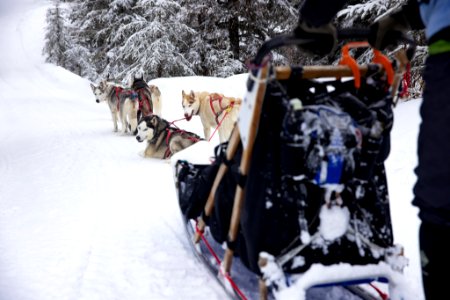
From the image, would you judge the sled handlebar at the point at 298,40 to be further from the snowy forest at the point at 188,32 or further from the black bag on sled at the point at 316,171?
the snowy forest at the point at 188,32

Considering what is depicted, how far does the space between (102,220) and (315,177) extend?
2.42m

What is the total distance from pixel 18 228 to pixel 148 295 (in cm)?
168

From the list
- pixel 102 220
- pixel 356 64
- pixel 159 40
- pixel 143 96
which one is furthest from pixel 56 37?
pixel 356 64

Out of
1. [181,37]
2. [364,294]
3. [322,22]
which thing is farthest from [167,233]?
[181,37]

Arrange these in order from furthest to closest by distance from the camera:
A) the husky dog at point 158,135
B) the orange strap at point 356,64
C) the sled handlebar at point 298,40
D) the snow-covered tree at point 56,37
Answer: the snow-covered tree at point 56,37 < the husky dog at point 158,135 < the orange strap at point 356,64 < the sled handlebar at point 298,40

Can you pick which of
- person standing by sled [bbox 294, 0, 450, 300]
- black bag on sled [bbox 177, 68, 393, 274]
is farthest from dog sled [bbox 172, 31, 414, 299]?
person standing by sled [bbox 294, 0, 450, 300]

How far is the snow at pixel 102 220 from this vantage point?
7.66 ft

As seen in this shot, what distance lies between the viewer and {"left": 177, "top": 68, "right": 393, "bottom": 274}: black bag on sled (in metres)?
1.53

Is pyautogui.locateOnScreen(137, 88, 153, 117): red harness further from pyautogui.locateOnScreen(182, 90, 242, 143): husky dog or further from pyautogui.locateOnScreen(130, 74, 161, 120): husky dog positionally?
pyautogui.locateOnScreen(182, 90, 242, 143): husky dog

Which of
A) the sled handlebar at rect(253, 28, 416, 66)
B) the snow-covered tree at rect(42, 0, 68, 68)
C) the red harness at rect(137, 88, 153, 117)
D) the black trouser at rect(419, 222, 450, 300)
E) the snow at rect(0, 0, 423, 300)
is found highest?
the snow-covered tree at rect(42, 0, 68, 68)

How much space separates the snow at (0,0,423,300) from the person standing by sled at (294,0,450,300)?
2.09 ft

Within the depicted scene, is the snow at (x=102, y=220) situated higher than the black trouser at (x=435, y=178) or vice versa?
the black trouser at (x=435, y=178)

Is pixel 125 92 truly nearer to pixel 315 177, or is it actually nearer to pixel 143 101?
pixel 143 101

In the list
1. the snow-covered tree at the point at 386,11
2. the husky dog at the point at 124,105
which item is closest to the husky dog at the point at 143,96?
the husky dog at the point at 124,105
